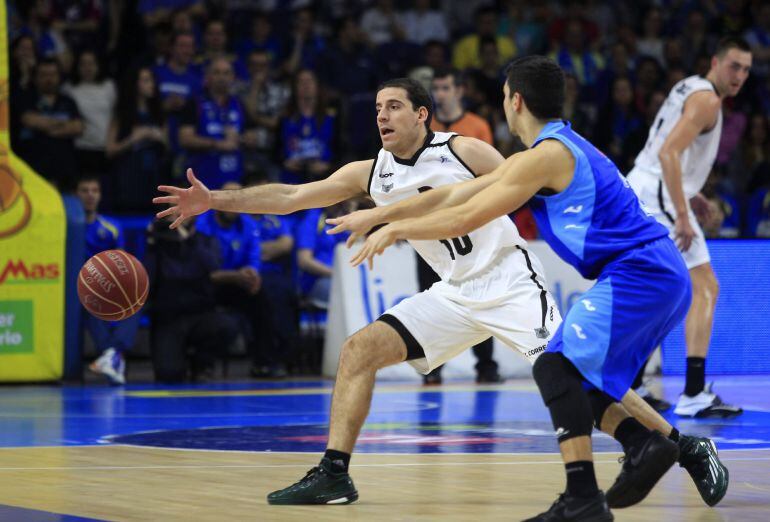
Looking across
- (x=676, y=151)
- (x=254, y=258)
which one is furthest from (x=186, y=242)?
(x=676, y=151)

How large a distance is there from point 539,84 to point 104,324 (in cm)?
795

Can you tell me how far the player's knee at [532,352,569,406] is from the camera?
5.28 m

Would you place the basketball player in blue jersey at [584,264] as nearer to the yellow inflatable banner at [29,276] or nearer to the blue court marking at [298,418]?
the blue court marking at [298,418]

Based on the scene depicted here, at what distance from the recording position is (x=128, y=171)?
575 inches

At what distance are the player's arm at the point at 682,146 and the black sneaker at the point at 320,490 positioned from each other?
4.37 metres

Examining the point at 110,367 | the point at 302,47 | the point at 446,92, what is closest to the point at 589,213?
the point at 446,92

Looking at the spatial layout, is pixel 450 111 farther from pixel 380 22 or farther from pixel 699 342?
pixel 380 22

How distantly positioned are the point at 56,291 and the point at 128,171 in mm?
2359

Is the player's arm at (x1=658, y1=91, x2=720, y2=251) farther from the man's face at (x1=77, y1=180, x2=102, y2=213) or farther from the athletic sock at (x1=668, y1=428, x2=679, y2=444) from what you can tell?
the man's face at (x1=77, y1=180, x2=102, y2=213)

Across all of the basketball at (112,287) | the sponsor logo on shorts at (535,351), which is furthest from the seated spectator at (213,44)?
the sponsor logo on shorts at (535,351)

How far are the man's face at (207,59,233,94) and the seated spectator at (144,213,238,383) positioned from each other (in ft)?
6.54

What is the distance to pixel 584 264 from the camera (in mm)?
5609

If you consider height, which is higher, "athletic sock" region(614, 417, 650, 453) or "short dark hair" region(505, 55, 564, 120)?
"short dark hair" region(505, 55, 564, 120)

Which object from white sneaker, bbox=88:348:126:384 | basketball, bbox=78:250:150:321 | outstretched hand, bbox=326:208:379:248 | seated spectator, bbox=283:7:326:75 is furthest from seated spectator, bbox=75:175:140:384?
outstretched hand, bbox=326:208:379:248
